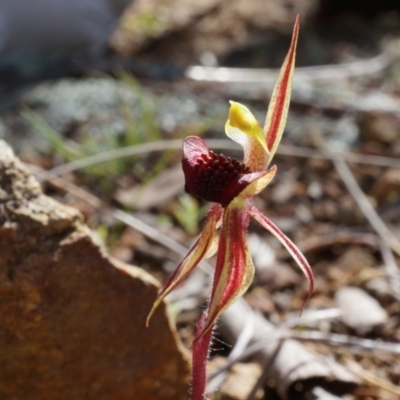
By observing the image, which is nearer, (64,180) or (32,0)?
(64,180)

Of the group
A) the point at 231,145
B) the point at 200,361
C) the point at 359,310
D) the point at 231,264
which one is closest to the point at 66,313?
the point at 200,361

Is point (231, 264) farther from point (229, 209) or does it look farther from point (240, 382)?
point (240, 382)

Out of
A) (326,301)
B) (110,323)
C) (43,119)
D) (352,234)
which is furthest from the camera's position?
(43,119)

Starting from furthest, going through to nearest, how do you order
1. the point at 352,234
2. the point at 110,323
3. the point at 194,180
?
the point at 352,234
the point at 110,323
the point at 194,180

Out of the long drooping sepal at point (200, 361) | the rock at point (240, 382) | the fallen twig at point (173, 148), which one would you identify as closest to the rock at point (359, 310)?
the rock at point (240, 382)

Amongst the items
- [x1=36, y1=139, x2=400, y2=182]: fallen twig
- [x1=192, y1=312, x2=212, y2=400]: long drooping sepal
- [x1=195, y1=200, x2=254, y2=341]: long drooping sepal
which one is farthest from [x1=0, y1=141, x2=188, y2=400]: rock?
[x1=36, y1=139, x2=400, y2=182]: fallen twig

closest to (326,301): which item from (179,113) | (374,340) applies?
(374,340)

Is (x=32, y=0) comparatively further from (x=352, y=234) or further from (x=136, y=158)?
(x=352, y=234)

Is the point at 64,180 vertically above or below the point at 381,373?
above
